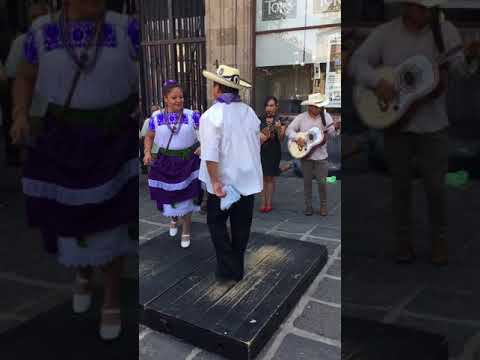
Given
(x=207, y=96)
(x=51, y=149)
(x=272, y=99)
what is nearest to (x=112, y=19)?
(x=51, y=149)

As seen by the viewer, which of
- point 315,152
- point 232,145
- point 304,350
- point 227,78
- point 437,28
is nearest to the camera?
point 437,28

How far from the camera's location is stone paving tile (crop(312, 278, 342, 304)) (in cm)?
329

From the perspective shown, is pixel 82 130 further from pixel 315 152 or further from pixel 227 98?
pixel 315 152

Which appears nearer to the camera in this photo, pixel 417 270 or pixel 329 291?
pixel 417 270

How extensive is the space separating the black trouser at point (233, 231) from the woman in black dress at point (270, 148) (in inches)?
92.4

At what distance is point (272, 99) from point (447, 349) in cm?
451

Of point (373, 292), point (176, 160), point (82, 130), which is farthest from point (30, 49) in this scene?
point (176, 160)

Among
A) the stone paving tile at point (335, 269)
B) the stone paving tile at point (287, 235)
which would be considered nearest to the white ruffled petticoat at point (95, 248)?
the stone paving tile at point (335, 269)

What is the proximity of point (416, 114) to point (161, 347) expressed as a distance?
7.16ft

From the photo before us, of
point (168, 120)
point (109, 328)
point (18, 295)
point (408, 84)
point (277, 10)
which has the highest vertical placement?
point (277, 10)

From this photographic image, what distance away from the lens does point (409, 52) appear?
1165 millimetres

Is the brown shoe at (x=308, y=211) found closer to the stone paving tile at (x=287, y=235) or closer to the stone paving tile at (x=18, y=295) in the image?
the stone paving tile at (x=287, y=235)

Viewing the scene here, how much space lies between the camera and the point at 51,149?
106cm

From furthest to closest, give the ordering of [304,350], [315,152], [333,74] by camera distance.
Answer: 1. [333,74]
2. [315,152]
3. [304,350]
